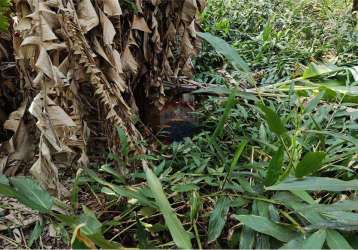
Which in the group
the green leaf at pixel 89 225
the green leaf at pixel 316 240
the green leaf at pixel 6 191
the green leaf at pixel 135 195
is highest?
the green leaf at pixel 6 191

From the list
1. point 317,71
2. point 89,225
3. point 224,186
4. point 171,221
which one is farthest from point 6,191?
point 317,71

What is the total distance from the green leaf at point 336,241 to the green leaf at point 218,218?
0.70ft

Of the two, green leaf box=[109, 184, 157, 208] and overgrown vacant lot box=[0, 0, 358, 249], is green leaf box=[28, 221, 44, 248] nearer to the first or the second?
overgrown vacant lot box=[0, 0, 358, 249]

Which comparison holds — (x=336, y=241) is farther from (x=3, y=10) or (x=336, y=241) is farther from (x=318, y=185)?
(x=3, y=10)

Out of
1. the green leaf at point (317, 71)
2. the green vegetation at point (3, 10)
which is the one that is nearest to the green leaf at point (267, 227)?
the green vegetation at point (3, 10)

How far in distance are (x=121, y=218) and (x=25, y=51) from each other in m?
0.44

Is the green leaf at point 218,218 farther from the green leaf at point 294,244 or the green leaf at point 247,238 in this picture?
the green leaf at point 294,244

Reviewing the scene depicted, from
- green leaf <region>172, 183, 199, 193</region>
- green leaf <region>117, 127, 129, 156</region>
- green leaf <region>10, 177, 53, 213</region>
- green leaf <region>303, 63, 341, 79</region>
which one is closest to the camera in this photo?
green leaf <region>10, 177, 53, 213</region>

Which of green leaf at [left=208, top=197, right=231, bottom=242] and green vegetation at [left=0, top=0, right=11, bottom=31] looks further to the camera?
green vegetation at [left=0, top=0, right=11, bottom=31]

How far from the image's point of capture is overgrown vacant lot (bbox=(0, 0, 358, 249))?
2.90ft

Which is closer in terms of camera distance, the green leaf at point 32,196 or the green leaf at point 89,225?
the green leaf at point 89,225

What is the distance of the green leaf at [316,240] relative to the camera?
806 mm

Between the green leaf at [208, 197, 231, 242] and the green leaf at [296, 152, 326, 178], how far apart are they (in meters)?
0.17

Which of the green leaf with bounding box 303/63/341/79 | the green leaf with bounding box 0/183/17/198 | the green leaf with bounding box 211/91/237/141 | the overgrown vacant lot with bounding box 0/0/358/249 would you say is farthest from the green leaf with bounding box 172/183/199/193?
the green leaf with bounding box 303/63/341/79
